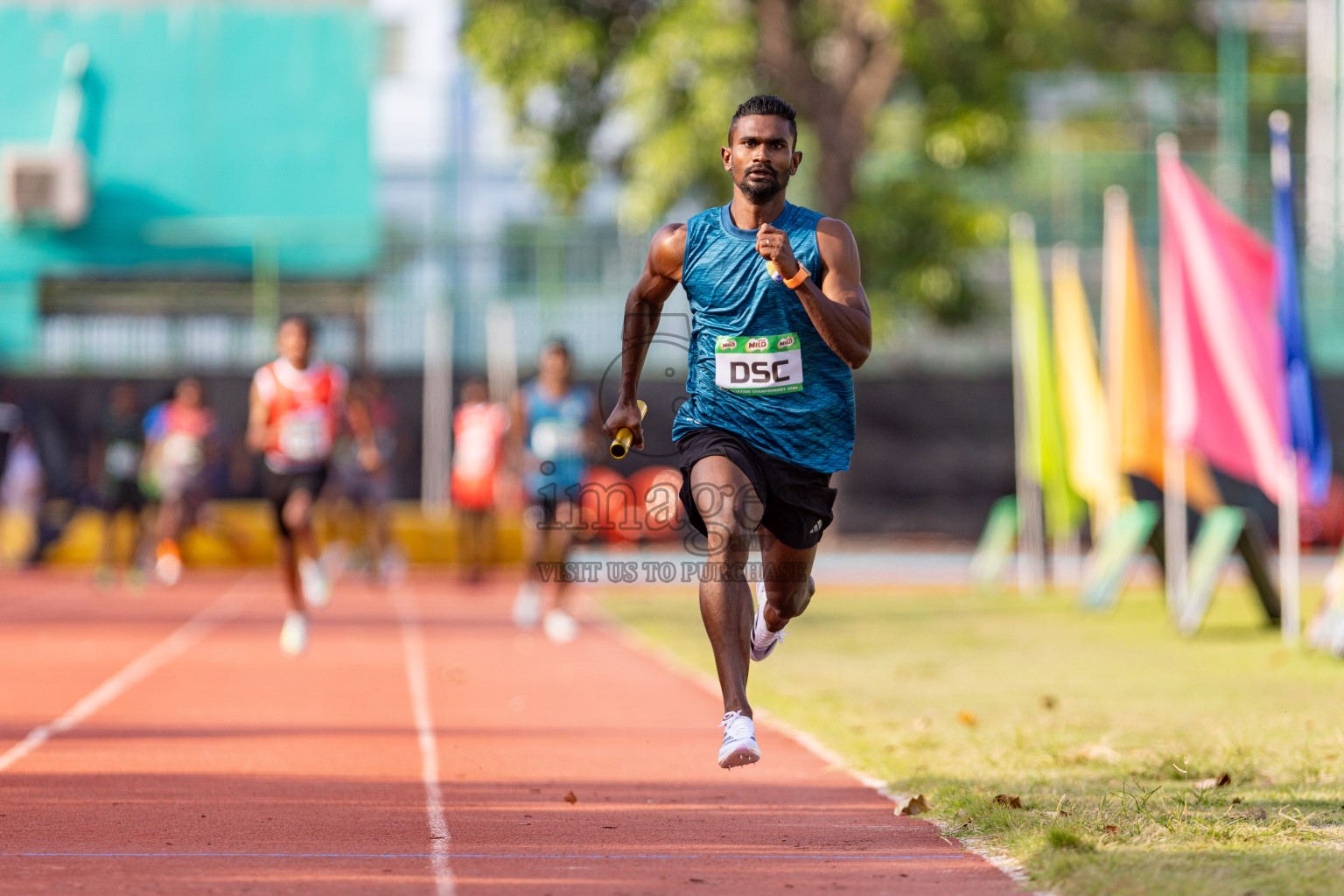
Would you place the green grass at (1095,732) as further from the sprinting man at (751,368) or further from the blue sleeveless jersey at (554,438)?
the blue sleeveless jersey at (554,438)

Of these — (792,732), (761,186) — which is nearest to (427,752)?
(792,732)

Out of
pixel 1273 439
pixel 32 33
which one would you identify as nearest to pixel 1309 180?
pixel 1273 439

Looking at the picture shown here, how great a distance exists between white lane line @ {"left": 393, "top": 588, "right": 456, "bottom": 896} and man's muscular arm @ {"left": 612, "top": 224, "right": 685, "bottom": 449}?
1443 millimetres

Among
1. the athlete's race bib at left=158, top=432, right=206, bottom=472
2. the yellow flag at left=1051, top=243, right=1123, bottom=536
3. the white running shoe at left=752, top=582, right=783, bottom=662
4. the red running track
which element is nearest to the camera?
the red running track

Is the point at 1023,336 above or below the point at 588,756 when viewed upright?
above

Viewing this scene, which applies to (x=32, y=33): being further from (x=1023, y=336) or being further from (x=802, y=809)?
(x=802, y=809)

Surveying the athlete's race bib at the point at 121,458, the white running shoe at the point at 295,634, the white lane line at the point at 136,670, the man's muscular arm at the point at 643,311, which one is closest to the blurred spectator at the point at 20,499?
the athlete's race bib at the point at 121,458

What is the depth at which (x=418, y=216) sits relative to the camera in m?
32.6

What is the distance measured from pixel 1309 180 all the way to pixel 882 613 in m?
18.9

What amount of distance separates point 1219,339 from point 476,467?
329 inches

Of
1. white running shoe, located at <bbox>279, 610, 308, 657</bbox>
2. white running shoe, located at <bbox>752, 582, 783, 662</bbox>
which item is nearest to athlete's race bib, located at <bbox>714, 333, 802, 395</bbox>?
white running shoe, located at <bbox>752, 582, 783, 662</bbox>

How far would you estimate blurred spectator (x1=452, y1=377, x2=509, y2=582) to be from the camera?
1880 cm

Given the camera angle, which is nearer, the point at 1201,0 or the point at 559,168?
the point at 559,168

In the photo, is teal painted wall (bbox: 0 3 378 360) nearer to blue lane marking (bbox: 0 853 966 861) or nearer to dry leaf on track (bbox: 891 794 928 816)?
dry leaf on track (bbox: 891 794 928 816)
